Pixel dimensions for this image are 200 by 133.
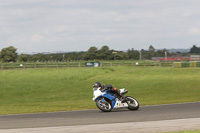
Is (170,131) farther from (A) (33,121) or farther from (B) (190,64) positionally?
(B) (190,64)

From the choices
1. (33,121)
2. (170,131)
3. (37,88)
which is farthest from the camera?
(37,88)

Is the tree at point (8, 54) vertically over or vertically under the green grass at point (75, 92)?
over

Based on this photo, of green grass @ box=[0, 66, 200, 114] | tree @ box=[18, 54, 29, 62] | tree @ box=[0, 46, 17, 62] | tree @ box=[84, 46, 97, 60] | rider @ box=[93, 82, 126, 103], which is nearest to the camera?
rider @ box=[93, 82, 126, 103]

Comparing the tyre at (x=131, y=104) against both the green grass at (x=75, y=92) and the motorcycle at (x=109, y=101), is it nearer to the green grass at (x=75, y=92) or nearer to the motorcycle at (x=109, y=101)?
the motorcycle at (x=109, y=101)

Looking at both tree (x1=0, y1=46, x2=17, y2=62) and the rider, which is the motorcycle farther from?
tree (x1=0, y1=46, x2=17, y2=62)

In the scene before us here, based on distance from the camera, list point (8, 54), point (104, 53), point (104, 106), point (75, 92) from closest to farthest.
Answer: point (104, 106) < point (75, 92) < point (8, 54) < point (104, 53)

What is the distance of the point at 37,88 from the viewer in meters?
38.4

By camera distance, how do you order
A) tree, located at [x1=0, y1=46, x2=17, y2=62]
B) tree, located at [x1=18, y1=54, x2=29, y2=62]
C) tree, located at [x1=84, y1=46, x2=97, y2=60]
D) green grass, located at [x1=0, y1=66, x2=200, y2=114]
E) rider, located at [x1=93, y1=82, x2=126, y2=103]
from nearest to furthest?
rider, located at [x1=93, y1=82, x2=126, y2=103], green grass, located at [x1=0, y1=66, x2=200, y2=114], tree, located at [x1=0, y1=46, x2=17, y2=62], tree, located at [x1=18, y1=54, x2=29, y2=62], tree, located at [x1=84, y1=46, x2=97, y2=60]

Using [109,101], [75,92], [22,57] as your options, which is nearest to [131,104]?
[109,101]

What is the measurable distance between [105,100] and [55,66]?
186ft

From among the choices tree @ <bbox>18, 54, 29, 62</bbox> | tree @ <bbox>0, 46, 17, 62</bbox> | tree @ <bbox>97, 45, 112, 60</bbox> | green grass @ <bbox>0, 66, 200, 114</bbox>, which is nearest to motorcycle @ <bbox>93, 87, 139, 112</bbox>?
green grass @ <bbox>0, 66, 200, 114</bbox>

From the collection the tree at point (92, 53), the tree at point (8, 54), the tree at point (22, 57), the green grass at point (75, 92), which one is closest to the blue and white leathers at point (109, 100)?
the green grass at point (75, 92)

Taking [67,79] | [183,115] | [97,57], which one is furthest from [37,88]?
[97,57]

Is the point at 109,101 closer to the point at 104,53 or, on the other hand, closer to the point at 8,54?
the point at 8,54
